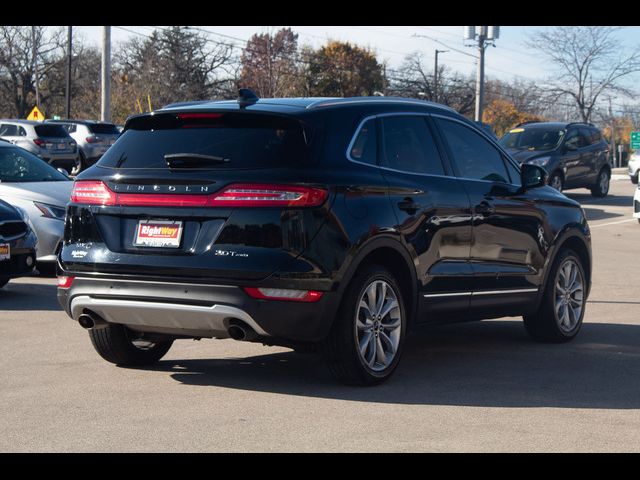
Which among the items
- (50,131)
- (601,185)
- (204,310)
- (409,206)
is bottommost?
(204,310)

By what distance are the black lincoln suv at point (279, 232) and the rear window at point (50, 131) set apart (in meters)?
27.3

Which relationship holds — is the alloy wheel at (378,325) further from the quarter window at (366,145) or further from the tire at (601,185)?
the tire at (601,185)

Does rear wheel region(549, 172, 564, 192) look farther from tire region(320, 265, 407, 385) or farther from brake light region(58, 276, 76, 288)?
brake light region(58, 276, 76, 288)

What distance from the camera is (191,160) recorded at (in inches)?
266

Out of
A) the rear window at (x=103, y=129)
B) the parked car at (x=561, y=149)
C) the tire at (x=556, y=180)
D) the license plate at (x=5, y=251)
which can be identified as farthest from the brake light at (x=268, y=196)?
the rear window at (x=103, y=129)

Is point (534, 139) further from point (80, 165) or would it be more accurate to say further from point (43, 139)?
point (80, 165)

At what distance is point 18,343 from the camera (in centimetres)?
873

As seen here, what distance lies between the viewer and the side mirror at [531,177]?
28.9 ft

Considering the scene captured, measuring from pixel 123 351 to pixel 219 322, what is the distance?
1.37 meters

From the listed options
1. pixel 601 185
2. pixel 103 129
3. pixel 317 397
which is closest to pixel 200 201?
pixel 317 397

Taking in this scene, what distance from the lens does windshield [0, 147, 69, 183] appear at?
1402cm

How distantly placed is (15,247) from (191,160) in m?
5.24
